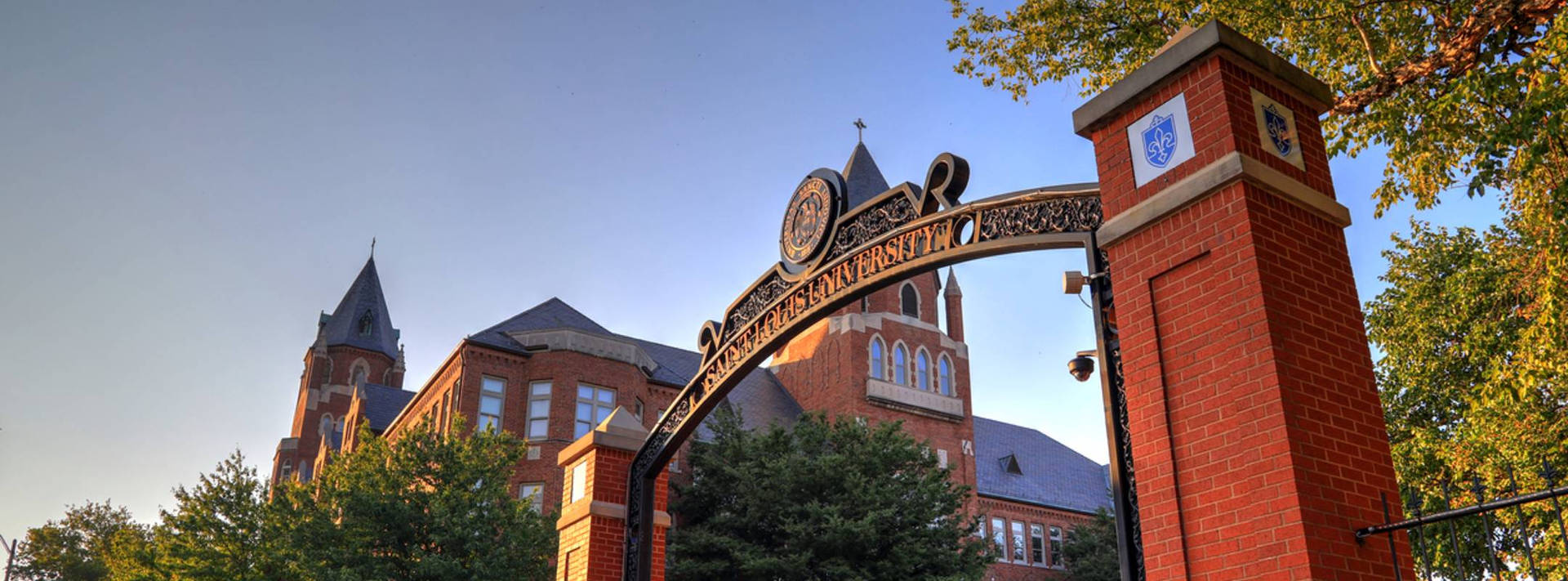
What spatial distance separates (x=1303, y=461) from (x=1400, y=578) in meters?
0.70

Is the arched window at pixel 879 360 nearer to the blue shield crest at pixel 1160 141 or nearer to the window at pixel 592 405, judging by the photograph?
the window at pixel 592 405

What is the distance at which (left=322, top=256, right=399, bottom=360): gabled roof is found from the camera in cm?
6806

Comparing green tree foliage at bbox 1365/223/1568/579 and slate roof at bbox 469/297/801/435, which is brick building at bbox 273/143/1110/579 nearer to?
slate roof at bbox 469/297/801/435

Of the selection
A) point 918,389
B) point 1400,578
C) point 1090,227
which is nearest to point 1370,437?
point 1400,578

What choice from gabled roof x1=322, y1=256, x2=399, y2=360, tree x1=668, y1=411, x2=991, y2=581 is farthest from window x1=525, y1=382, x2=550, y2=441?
gabled roof x1=322, y1=256, x2=399, y2=360

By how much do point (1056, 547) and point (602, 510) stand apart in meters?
39.3

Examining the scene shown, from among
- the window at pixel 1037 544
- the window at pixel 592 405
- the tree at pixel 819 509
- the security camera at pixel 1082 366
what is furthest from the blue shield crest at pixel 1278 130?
the window at pixel 1037 544

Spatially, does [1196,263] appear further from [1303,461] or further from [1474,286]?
[1474,286]

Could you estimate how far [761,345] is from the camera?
9406 millimetres

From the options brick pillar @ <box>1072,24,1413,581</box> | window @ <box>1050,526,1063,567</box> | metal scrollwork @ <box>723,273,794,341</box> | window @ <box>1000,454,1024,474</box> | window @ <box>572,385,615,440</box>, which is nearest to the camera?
brick pillar @ <box>1072,24,1413,581</box>

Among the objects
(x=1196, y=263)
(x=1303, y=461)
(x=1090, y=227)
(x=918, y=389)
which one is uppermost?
(x=918, y=389)

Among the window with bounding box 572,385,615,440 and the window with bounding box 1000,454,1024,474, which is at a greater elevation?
the window with bounding box 1000,454,1024,474

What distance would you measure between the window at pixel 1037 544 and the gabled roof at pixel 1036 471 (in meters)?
1.10

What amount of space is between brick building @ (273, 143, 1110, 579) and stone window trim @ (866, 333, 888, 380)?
0.04m
